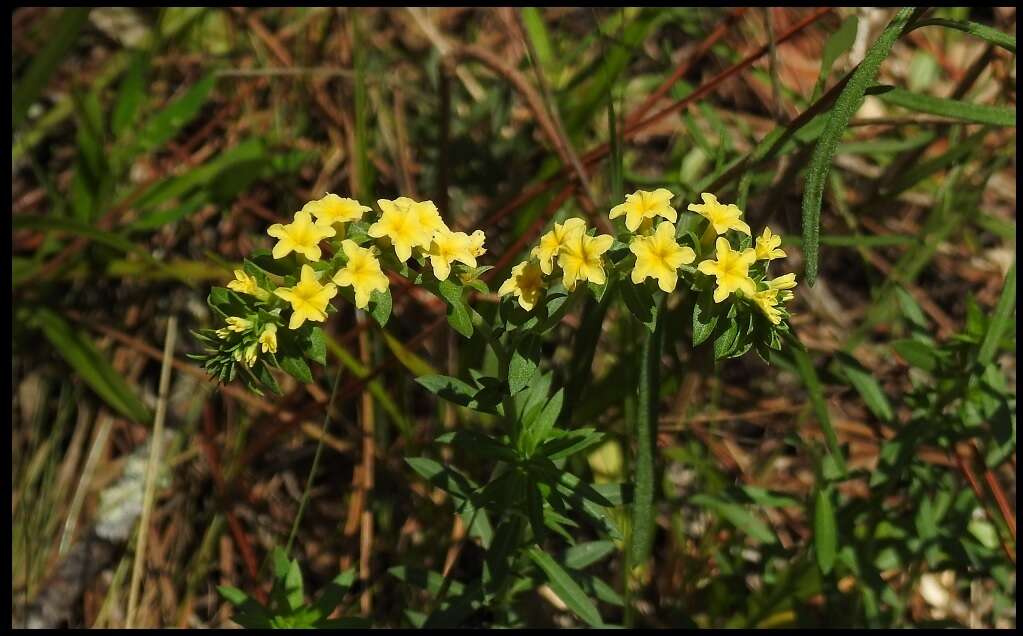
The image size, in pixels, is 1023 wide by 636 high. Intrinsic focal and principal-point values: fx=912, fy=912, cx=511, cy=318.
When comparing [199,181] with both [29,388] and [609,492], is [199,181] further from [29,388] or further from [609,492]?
[609,492]

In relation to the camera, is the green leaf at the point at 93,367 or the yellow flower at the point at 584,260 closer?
the yellow flower at the point at 584,260

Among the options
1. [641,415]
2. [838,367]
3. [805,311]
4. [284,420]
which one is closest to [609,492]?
[641,415]

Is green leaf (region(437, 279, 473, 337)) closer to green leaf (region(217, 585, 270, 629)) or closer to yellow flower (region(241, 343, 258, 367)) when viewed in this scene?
yellow flower (region(241, 343, 258, 367))

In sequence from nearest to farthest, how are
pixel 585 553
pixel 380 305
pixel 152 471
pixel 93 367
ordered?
1. pixel 380 305
2. pixel 585 553
3. pixel 152 471
4. pixel 93 367

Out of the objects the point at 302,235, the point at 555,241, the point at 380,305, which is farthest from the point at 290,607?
the point at 555,241

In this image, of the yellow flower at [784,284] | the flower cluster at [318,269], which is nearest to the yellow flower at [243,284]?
the flower cluster at [318,269]

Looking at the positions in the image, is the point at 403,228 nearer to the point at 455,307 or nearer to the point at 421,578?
the point at 455,307

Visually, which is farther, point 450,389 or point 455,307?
point 450,389

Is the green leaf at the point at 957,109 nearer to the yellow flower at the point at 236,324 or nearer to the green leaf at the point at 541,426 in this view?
the green leaf at the point at 541,426
